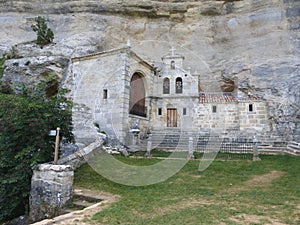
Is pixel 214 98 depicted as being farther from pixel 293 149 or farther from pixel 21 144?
pixel 21 144

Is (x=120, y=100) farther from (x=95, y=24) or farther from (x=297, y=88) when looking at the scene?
(x=95, y=24)

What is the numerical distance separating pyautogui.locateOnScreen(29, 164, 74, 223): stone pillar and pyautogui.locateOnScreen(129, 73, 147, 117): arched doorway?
28.1 feet

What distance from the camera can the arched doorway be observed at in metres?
15.2

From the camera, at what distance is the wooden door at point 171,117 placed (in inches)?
674

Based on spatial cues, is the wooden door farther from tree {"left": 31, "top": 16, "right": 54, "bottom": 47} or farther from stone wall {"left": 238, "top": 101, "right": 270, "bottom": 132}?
tree {"left": 31, "top": 16, "right": 54, "bottom": 47}

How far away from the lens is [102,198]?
20.8ft

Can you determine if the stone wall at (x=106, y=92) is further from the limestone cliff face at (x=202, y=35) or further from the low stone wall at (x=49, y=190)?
the low stone wall at (x=49, y=190)

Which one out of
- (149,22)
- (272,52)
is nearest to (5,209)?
(272,52)

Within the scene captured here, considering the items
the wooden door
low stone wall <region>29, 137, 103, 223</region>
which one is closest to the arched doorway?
the wooden door

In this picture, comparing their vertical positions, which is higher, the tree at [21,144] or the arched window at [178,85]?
the arched window at [178,85]

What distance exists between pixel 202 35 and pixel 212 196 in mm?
19650

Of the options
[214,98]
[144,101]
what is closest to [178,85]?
[214,98]

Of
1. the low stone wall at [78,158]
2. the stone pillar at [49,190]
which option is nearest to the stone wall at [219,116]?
the low stone wall at [78,158]

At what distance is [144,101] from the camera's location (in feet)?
55.6
